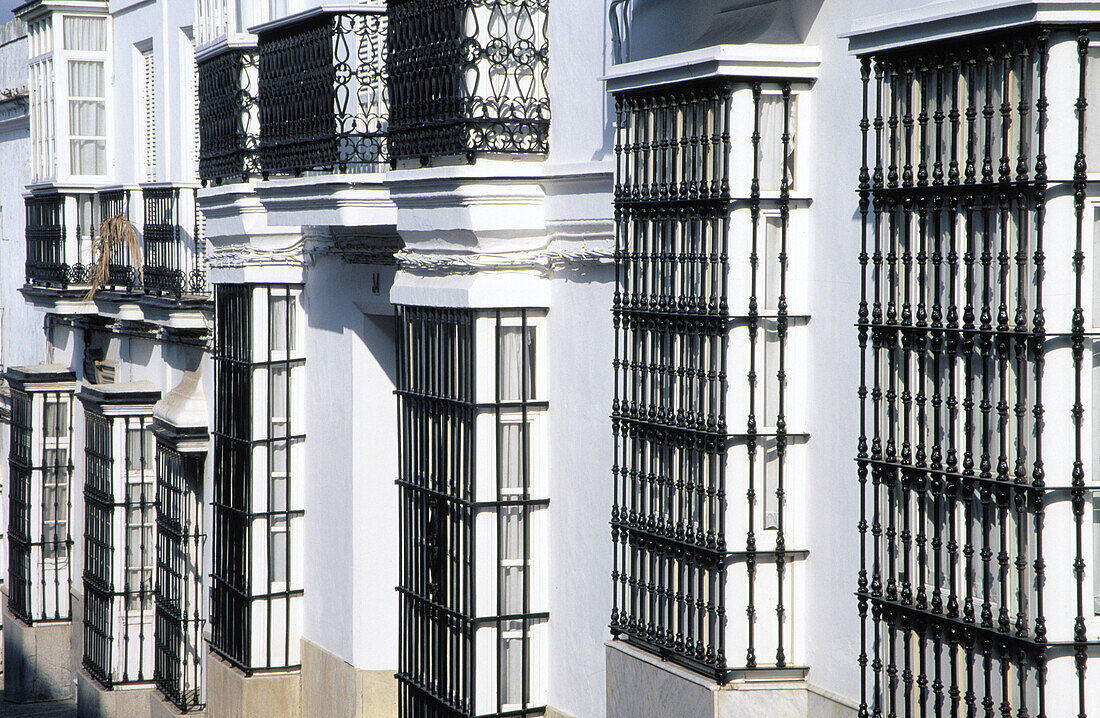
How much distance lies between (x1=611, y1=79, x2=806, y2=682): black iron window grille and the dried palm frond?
863 cm

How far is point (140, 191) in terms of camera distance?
1548cm

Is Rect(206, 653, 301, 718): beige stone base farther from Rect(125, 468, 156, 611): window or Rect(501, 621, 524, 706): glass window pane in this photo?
Rect(125, 468, 156, 611): window

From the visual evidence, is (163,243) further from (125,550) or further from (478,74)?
(478,74)

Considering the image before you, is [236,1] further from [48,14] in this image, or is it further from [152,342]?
[48,14]

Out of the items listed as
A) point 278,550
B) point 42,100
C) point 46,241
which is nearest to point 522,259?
point 278,550

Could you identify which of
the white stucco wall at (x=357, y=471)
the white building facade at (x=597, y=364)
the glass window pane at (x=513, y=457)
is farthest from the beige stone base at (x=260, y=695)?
the glass window pane at (x=513, y=457)

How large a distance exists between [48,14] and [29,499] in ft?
17.0

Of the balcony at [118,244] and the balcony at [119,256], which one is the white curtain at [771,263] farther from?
the balcony at [119,256]

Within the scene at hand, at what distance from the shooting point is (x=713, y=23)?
7414mm

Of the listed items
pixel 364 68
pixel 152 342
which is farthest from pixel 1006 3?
pixel 152 342

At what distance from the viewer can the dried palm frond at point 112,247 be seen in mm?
15016

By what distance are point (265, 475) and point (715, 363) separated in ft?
19.7

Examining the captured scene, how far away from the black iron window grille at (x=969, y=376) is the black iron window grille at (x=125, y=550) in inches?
400

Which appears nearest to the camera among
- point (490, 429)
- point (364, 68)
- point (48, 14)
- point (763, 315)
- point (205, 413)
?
point (763, 315)
